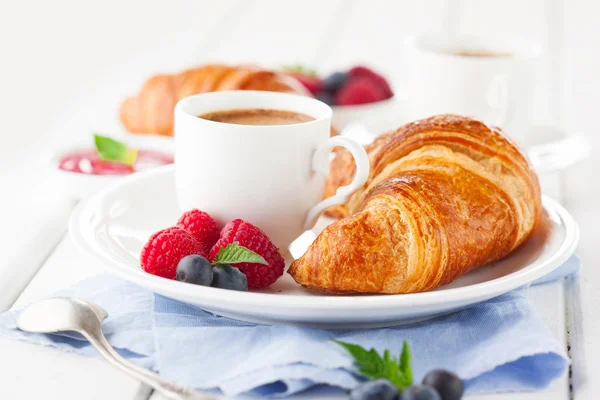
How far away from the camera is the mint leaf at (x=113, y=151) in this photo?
2098mm

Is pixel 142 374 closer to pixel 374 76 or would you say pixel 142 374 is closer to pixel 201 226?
pixel 201 226

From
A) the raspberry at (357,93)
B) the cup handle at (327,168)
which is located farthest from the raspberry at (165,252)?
the raspberry at (357,93)

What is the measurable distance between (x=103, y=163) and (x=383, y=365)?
118cm

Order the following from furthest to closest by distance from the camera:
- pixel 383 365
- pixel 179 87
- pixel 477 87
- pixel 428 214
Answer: pixel 179 87 < pixel 477 87 < pixel 428 214 < pixel 383 365

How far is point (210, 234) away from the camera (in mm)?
1479

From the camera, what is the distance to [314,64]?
3.32 meters

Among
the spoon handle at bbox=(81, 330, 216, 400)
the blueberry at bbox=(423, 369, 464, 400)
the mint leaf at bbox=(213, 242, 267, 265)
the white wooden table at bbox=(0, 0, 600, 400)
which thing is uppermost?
the mint leaf at bbox=(213, 242, 267, 265)

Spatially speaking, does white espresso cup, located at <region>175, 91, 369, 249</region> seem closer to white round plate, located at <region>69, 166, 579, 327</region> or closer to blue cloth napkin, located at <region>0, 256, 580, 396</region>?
white round plate, located at <region>69, 166, 579, 327</region>

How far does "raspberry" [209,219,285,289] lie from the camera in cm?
139

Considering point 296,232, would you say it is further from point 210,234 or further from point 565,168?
point 565,168

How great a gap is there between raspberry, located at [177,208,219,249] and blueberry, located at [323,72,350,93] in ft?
4.14

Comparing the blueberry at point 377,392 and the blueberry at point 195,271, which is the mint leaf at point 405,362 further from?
the blueberry at point 195,271

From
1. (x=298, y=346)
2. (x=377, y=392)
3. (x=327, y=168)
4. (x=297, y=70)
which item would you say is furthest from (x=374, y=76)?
(x=377, y=392)

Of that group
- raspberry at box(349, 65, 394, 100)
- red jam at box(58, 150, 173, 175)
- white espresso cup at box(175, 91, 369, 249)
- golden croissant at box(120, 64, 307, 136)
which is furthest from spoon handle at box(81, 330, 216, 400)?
raspberry at box(349, 65, 394, 100)
